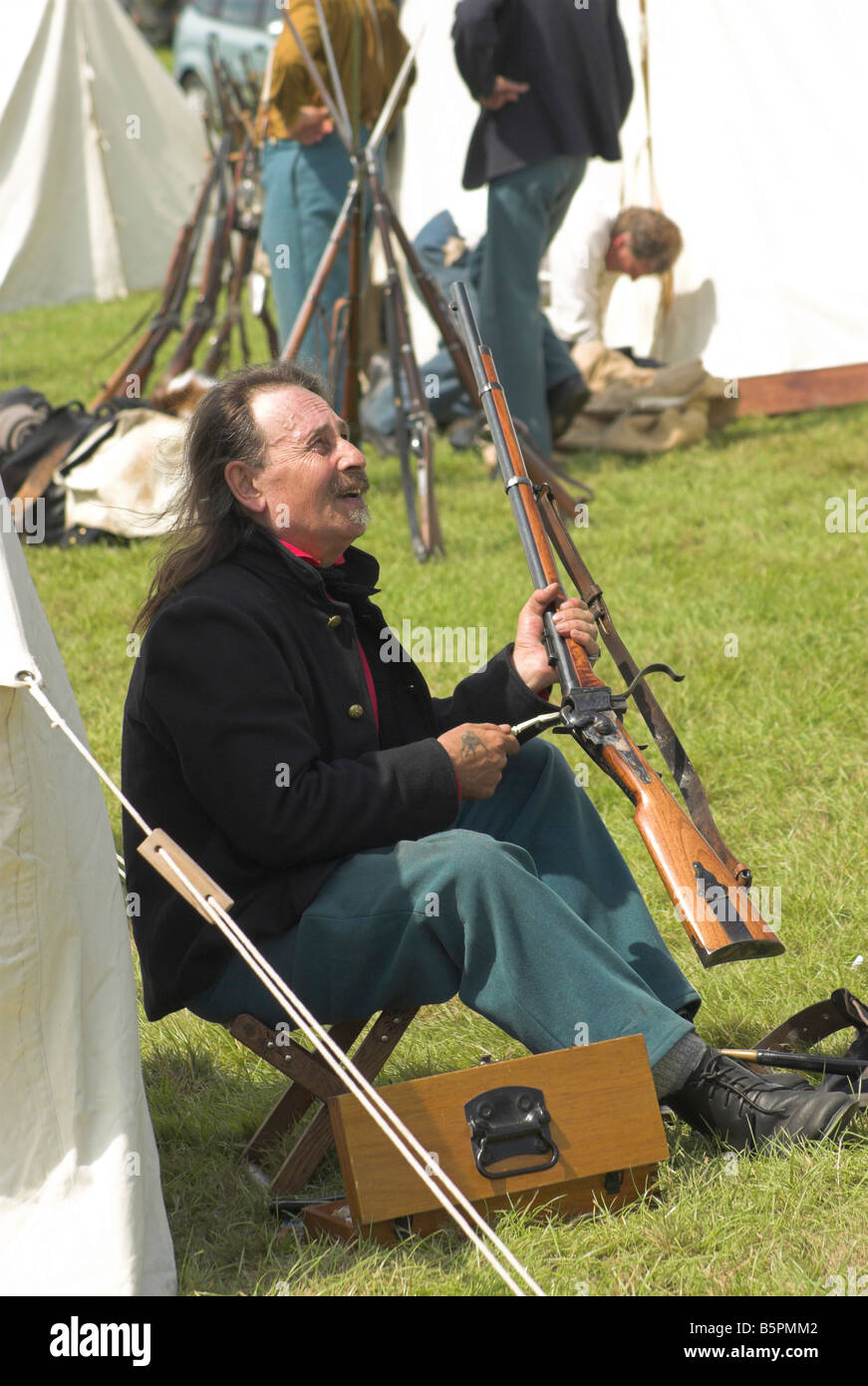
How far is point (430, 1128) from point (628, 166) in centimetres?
801

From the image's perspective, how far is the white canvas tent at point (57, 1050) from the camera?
2.26 m

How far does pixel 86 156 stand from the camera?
39.1ft

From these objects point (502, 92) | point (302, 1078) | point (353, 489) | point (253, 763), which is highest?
point (502, 92)

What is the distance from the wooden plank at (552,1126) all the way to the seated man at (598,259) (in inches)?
266

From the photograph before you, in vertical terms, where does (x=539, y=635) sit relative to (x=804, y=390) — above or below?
above

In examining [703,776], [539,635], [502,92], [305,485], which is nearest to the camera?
[305,485]

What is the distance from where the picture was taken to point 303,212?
24.1ft

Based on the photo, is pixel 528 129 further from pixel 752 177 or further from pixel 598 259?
pixel 752 177

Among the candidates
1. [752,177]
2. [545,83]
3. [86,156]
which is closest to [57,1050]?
[545,83]

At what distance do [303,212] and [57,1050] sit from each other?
577 cm

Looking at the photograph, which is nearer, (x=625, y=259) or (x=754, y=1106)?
(x=754, y=1106)

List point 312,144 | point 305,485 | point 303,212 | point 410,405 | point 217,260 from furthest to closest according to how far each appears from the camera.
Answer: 1. point 217,260
2. point 303,212
3. point 312,144
4. point 410,405
5. point 305,485

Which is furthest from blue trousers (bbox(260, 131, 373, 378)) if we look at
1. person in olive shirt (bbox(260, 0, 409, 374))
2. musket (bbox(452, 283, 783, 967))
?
musket (bbox(452, 283, 783, 967))

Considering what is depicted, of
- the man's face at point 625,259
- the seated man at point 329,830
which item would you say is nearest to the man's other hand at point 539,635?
the seated man at point 329,830
